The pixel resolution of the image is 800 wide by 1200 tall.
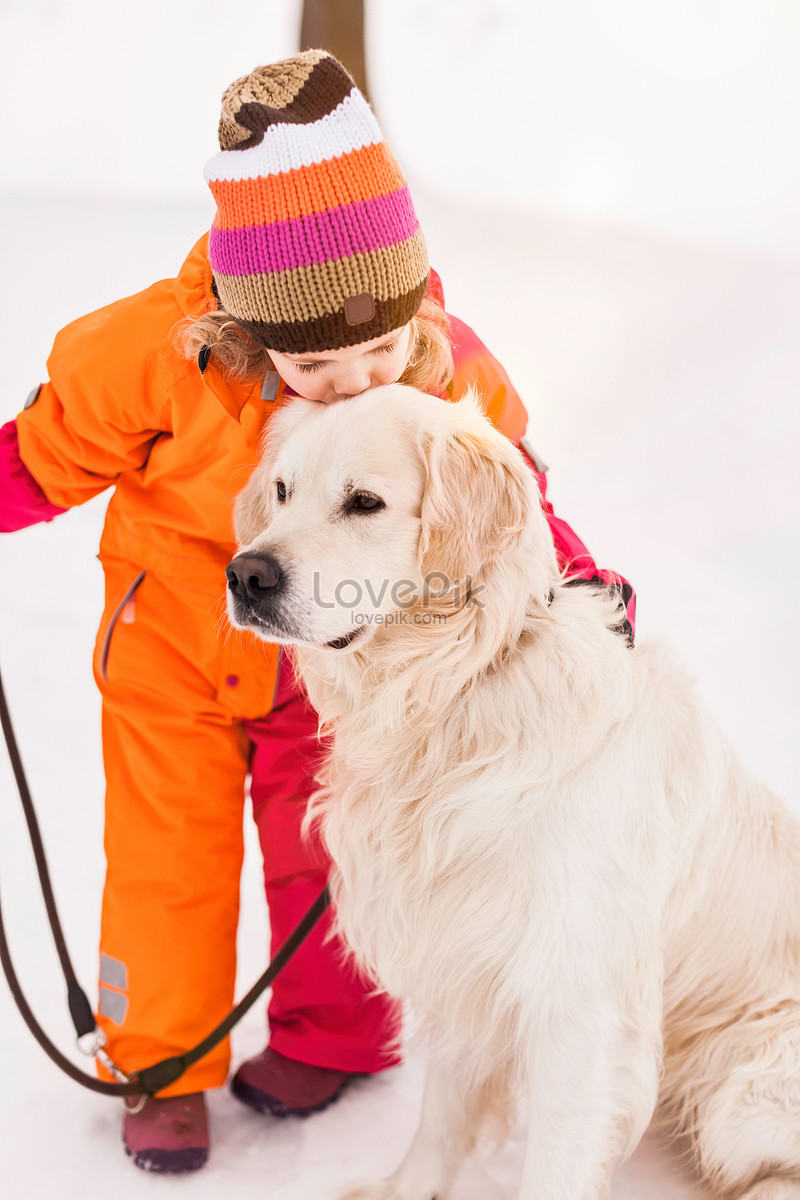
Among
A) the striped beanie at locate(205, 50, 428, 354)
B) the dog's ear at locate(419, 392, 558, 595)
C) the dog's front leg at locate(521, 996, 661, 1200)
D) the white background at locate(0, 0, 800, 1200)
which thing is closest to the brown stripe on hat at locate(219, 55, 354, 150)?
the striped beanie at locate(205, 50, 428, 354)

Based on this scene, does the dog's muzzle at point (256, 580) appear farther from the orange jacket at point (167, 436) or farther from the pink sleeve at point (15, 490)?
the pink sleeve at point (15, 490)

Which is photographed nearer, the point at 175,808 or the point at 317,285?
the point at 317,285

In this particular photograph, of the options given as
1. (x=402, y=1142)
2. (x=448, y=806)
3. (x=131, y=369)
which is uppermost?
(x=131, y=369)

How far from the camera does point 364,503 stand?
1.30 m

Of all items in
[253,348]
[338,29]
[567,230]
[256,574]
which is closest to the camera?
[256,574]

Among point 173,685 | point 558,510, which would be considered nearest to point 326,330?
point 173,685

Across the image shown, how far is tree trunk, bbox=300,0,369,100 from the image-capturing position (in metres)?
3.25

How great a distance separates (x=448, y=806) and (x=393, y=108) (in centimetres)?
333

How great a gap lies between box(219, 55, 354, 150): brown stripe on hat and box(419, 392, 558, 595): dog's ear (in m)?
0.41

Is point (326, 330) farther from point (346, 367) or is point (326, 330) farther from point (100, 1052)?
point (100, 1052)

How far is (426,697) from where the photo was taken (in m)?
1.36

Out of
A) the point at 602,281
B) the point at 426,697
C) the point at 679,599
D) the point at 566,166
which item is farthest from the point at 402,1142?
the point at 566,166

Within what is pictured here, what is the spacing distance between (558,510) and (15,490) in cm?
210

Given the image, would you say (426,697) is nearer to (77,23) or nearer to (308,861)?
(308,861)
